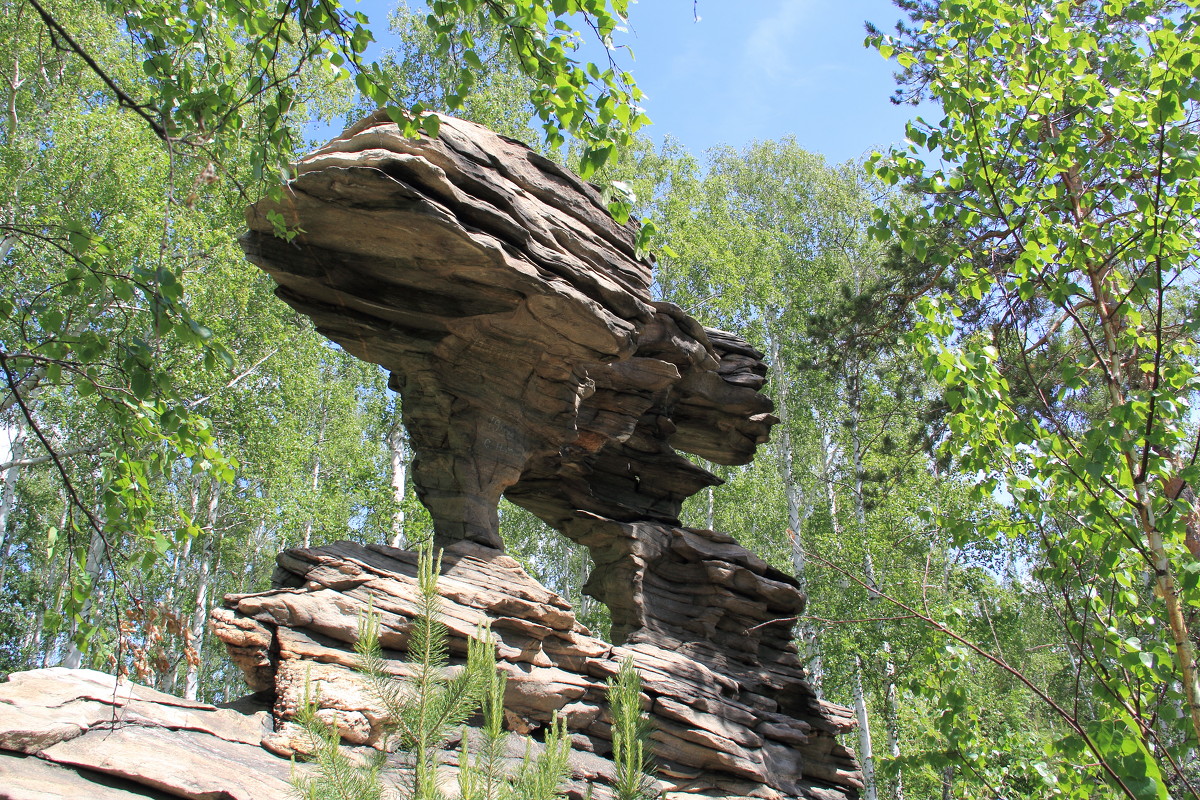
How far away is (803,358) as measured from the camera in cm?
1480

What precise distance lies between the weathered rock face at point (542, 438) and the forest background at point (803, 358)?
39.6 inches

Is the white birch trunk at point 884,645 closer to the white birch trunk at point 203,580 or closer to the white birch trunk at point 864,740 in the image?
the white birch trunk at point 864,740

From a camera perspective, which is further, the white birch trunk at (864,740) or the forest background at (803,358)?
the white birch trunk at (864,740)

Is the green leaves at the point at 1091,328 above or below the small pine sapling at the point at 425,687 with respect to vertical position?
above

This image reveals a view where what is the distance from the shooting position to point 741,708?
948 centimetres

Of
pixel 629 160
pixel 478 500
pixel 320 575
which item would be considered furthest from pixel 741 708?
pixel 629 160

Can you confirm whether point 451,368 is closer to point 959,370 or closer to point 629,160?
point 959,370

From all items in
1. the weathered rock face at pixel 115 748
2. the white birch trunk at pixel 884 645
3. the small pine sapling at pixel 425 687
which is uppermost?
the white birch trunk at pixel 884 645

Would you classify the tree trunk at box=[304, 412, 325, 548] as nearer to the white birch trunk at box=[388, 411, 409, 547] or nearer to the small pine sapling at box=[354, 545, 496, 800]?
the white birch trunk at box=[388, 411, 409, 547]

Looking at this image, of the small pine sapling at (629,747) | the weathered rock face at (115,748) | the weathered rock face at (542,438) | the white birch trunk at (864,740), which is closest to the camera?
the small pine sapling at (629,747)

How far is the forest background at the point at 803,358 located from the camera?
Result: 4020mm

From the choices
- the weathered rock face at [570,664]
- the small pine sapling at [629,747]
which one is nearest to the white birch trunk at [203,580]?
the weathered rock face at [570,664]

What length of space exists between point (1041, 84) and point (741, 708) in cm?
736

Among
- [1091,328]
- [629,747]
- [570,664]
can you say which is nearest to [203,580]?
[570,664]
